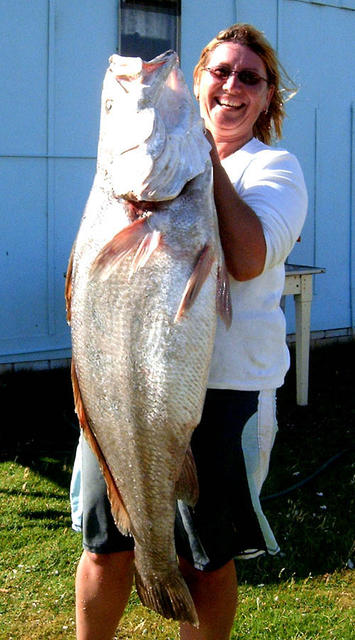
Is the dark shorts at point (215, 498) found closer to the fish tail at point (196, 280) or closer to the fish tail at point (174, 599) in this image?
the fish tail at point (174, 599)

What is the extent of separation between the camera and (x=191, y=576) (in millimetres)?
2604

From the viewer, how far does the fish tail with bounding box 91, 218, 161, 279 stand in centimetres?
219

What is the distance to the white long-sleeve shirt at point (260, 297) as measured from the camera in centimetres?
244

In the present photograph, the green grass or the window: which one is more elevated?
the window

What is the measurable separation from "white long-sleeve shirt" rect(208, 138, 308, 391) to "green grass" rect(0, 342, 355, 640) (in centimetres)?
149

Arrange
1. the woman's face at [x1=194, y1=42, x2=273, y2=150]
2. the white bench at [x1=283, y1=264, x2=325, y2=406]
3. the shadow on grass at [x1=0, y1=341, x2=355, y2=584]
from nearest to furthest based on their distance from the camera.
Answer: the woman's face at [x1=194, y1=42, x2=273, y2=150]
the shadow on grass at [x1=0, y1=341, x2=355, y2=584]
the white bench at [x1=283, y1=264, x2=325, y2=406]

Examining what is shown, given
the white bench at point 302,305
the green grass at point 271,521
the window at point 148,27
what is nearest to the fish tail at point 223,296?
the green grass at point 271,521

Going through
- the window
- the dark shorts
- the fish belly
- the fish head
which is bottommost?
the dark shorts

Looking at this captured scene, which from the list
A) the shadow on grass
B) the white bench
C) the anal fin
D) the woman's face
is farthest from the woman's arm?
the white bench

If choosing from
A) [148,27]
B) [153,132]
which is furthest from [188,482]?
[148,27]

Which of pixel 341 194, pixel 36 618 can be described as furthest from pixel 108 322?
pixel 341 194

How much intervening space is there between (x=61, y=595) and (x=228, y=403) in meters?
1.75

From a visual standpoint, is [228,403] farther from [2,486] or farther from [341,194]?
[341,194]

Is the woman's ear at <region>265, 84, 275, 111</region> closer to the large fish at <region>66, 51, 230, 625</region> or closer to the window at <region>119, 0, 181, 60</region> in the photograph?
the large fish at <region>66, 51, 230, 625</region>
